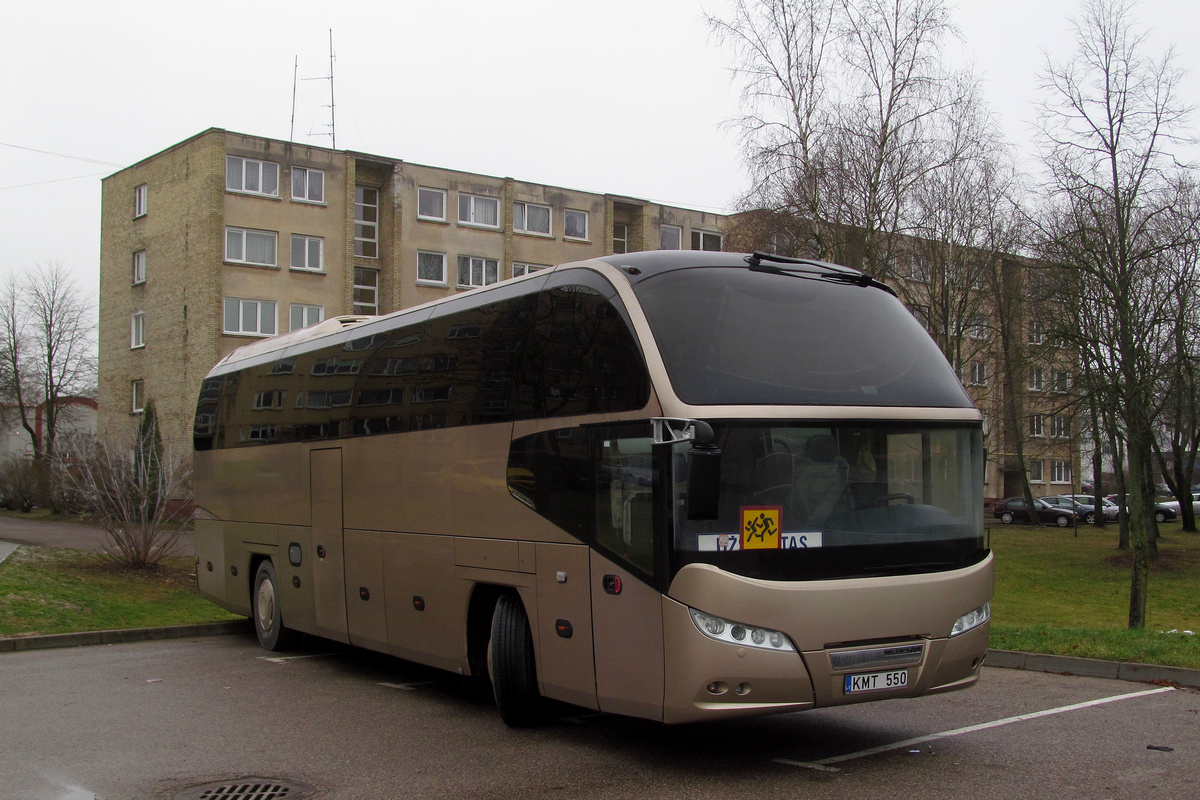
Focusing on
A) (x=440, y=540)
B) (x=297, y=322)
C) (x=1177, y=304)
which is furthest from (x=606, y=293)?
(x=297, y=322)

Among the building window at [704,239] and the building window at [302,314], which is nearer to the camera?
the building window at [302,314]

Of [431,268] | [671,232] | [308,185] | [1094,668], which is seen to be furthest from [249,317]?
[1094,668]

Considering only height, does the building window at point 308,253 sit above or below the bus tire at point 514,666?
above

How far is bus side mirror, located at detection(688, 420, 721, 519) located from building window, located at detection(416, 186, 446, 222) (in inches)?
1602

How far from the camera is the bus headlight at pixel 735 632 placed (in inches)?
266

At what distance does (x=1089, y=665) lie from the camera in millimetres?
11047

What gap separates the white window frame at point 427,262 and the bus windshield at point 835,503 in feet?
131

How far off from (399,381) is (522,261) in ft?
127

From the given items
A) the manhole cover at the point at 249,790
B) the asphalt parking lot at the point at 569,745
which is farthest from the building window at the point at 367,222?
the manhole cover at the point at 249,790

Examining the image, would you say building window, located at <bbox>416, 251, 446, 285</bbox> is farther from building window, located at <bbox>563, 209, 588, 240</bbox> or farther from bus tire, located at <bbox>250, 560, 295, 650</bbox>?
bus tire, located at <bbox>250, 560, 295, 650</bbox>

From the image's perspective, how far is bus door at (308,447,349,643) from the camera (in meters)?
11.8

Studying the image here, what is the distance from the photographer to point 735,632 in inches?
267

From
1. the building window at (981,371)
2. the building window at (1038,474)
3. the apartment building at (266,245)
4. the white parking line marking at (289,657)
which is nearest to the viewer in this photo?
the white parking line marking at (289,657)

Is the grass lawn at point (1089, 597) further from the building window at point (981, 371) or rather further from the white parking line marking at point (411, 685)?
the building window at point (981, 371)
